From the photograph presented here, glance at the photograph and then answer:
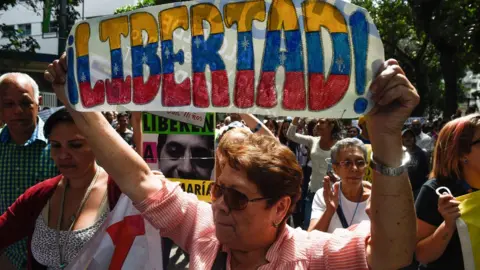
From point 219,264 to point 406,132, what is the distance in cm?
594

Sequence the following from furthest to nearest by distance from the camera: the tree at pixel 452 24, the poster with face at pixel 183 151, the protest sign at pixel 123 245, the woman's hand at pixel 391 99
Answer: the tree at pixel 452 24
the poster with face at pixel 183 151
the protest sign at pixel 123 245
the woman's hand at pixel 391 99

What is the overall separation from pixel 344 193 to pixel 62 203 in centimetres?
201

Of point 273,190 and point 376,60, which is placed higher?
point 376,60

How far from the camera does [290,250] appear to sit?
176 centimetres

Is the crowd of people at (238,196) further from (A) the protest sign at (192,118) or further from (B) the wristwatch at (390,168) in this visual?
(A) the protest sign at (192,118)

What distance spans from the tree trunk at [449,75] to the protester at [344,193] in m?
18.6

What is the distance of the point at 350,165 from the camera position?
375 cm

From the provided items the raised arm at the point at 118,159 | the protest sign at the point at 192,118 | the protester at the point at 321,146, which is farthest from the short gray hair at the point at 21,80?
the protester at the point at 321,146

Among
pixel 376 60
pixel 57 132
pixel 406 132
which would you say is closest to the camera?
pixel 376 60

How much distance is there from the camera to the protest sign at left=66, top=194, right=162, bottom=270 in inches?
86.0

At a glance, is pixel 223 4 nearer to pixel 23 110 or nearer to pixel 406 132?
pixel 23 110

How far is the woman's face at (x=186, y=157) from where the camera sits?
4742 mm

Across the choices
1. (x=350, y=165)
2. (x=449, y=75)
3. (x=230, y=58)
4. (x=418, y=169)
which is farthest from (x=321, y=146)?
(x=449, y=75)

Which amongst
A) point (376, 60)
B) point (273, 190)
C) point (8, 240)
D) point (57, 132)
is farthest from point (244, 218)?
point (8, 240)
